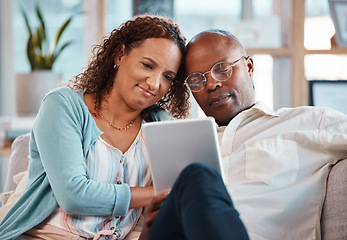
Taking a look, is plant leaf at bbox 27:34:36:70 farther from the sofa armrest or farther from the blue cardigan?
the sofa armrest

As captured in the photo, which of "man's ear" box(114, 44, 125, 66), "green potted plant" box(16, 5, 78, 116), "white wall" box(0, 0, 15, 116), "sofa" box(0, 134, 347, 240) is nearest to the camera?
"sofa" box(0, 134, 347, 240)

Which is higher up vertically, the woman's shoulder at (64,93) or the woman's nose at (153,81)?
A: the woman's nose at (153,81)

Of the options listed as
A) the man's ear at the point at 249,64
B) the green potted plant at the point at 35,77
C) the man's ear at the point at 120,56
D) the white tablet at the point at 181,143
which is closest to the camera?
the white tablet at the point at 181,143

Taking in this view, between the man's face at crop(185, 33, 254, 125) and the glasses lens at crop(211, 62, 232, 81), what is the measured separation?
0.04ft

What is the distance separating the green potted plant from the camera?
285cm

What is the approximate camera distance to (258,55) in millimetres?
3061

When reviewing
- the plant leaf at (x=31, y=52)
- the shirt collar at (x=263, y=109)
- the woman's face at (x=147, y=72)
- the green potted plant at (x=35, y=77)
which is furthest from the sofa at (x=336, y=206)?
the plant leaf at (x=31, y=52)

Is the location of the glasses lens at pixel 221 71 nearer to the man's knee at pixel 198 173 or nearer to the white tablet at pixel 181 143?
the white tablet at pixel 181 143

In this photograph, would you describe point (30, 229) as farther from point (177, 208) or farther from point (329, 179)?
point (329, 179)

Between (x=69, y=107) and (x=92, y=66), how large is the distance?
0.32 m

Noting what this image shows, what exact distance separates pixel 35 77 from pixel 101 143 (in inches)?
58.6

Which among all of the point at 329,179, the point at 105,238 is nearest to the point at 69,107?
the point at 105,238

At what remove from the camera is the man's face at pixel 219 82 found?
5.50 ft

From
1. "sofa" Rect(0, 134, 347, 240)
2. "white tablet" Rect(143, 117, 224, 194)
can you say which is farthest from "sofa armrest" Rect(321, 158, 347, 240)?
"white tablet" Rect(143, 117, 224, 194)
